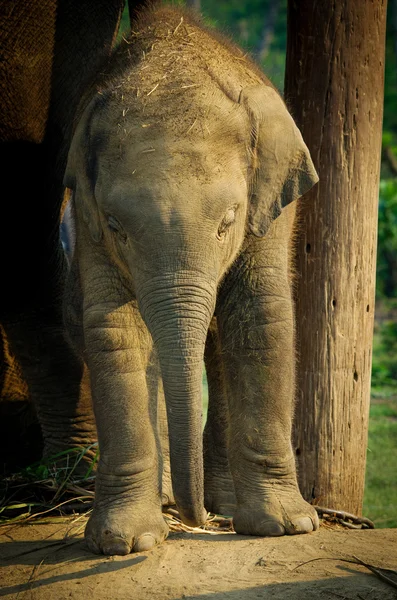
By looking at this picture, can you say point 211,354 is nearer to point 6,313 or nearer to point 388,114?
point 6,313

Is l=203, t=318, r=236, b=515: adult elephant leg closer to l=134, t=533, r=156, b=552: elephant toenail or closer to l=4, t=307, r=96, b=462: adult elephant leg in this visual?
l=134, t=533, r=156, b=552: elephant toenail

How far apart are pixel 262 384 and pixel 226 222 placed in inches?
29.3

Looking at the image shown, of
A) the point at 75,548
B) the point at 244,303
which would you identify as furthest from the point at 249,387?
the point at 75,548

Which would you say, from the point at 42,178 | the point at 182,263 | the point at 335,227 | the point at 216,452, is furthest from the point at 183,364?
the point at 42,178

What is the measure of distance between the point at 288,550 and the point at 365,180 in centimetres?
201

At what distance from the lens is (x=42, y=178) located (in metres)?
6.07

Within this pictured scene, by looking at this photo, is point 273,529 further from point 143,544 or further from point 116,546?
point 116,546

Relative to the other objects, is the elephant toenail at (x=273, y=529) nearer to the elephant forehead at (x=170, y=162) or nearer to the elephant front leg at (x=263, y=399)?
the elephant front leg at (x=263, y=399)

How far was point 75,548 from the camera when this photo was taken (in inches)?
176

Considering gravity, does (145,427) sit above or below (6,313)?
below

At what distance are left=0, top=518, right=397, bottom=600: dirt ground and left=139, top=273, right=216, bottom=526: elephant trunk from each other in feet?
0.91

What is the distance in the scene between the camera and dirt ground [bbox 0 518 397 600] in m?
3.92

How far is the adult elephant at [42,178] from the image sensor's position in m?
5.91

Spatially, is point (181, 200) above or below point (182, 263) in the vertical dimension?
above
